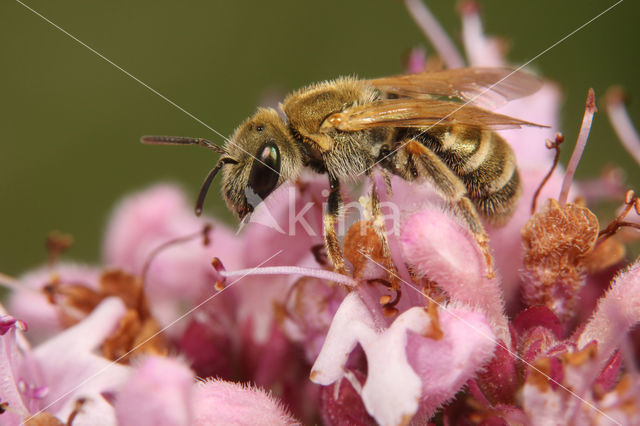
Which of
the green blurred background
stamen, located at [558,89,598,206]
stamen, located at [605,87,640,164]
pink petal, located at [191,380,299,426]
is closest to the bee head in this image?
pink petal, located at [191,380,299,426]

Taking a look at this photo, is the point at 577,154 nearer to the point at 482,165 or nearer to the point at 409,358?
the point at 482,165

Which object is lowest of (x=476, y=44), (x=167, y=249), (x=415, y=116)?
(x=167, y=249)

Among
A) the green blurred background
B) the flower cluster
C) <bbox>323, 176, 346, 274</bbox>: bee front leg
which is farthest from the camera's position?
the green blurred background

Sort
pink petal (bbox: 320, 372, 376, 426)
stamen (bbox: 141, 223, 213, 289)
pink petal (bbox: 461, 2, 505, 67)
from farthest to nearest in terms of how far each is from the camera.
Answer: pink petal (bbox: 461, 2, 505, 67)
stamen (bbox: 141, 223, 213, 289)
pink petal (bbox: 320, 372, 376, 426)

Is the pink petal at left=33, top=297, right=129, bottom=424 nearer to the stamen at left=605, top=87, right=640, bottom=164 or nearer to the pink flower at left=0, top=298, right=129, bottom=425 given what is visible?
the pink flower at left=0, top=298, right=129, bottom=425

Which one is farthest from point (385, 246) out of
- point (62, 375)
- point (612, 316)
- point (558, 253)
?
point (62, 375)
